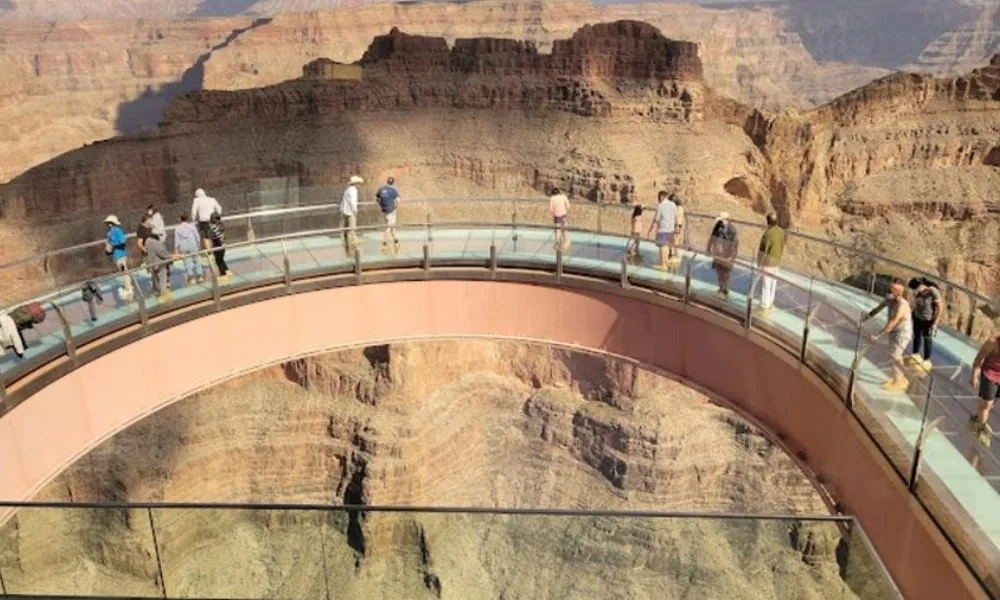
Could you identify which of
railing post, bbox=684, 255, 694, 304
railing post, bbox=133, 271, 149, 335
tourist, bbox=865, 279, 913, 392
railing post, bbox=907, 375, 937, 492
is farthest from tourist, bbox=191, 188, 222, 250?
railing post, bbox=907, 375, 937, 492

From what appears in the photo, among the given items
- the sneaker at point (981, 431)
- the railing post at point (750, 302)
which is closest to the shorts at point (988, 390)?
the sneaker at point (981, 431)

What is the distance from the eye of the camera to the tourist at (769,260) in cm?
1136

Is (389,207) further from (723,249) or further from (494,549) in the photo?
(494,549)

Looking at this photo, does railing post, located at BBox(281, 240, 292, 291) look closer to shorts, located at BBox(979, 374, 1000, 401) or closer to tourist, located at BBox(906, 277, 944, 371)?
tourist, located at BBox(906, 277, 944, 371)

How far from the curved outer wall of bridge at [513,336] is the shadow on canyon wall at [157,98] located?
97.9 metres

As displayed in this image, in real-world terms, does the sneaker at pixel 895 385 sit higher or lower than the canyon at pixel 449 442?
higher

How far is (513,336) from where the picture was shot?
14438 millimetres

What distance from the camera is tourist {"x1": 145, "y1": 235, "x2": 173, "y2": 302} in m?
12.2

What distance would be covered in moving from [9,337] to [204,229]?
3.97m

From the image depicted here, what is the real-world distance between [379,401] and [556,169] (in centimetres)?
1787

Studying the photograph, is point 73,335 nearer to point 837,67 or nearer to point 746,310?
point 746,310

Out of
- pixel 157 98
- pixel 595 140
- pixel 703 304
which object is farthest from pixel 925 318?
pixel 157 98

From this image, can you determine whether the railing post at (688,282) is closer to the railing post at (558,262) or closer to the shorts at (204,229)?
the railing post at (558,262)

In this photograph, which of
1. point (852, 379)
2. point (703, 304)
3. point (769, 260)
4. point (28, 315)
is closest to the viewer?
point (852, 379)
